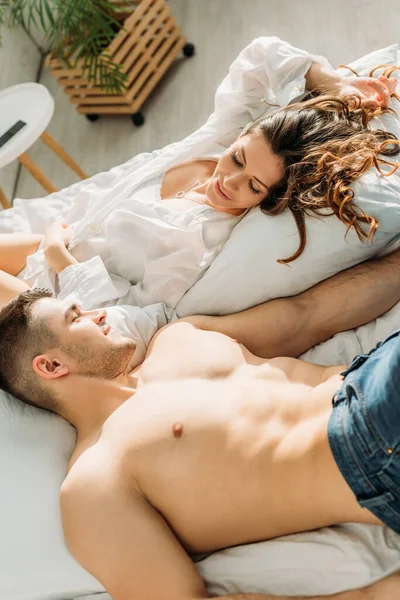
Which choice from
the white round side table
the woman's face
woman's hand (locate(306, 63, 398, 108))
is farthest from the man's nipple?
the white round side table

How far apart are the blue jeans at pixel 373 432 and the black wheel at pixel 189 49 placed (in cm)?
279

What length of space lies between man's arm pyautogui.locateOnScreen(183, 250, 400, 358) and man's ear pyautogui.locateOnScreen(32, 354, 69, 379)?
378 millimetres

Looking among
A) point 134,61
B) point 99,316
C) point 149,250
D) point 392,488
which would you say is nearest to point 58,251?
point 149,250

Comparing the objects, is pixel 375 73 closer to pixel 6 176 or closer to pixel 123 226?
pixel 123 226

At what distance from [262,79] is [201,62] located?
5.07 feet

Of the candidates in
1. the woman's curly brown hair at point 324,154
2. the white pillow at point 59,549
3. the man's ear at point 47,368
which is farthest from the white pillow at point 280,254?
the white pillow at point 59,549

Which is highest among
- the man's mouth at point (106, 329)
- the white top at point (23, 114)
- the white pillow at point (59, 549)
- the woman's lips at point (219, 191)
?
the woman's lips at point (219, 191)

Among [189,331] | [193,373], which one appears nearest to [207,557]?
[193,373]

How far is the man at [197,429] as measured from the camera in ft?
3.93

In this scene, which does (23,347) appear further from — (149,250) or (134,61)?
(134,61)

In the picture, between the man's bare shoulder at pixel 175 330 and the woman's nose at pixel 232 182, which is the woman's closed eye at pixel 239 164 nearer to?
the woman's nose at pixel 232 182

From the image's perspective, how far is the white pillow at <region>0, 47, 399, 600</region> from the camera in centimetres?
123

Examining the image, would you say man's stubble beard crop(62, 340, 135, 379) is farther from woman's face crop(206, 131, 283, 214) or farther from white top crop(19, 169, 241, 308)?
woman's face crop(206, 131, 283, 214)

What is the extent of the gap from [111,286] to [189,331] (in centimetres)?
34
